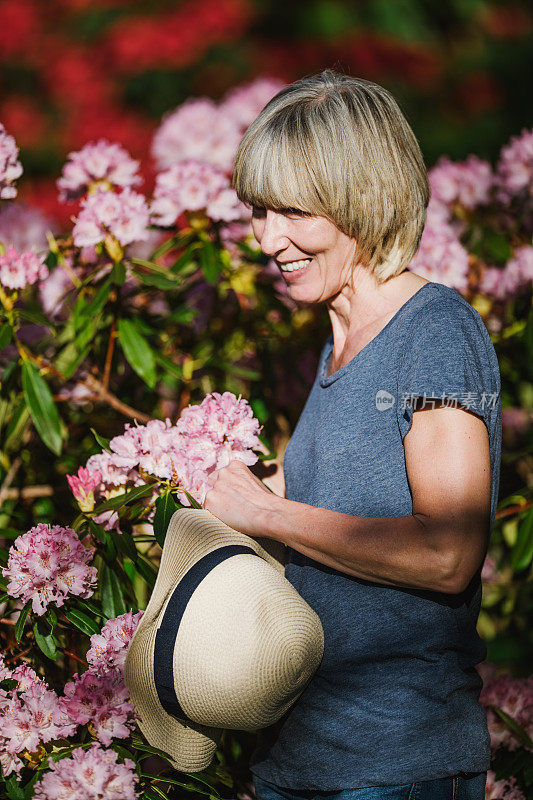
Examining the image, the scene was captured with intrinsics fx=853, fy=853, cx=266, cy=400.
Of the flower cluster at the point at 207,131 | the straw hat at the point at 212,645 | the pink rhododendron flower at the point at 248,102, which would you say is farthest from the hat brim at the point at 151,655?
the pink rhododendron flower at the point at 248,102

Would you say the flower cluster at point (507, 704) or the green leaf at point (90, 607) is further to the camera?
the flower cluster at point (507, 704)

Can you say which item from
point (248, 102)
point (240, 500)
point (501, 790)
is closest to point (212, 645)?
point (240, 500)

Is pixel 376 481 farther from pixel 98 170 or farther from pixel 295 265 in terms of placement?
pixel 98 170

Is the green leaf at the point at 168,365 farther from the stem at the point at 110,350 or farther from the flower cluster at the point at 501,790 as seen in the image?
the flower cluster at the point at 501,790

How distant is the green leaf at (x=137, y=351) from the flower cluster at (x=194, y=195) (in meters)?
0.26

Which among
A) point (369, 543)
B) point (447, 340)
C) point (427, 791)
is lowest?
point (427, 791)

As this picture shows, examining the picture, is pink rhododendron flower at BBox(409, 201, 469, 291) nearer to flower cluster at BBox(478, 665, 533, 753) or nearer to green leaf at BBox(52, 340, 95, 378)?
green leaf at BBox(52, 340, 95, 378)

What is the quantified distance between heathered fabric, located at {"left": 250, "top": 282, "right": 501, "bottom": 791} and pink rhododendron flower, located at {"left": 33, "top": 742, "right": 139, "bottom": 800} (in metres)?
0.25

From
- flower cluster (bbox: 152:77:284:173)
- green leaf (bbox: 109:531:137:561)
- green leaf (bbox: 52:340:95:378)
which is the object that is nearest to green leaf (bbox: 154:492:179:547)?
green leaf (bbox: 109:531:137:561)

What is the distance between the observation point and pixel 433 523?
1080 millimetres

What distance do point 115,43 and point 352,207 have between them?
5757mm

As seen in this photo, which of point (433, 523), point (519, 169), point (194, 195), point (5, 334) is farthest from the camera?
point (519, 169)

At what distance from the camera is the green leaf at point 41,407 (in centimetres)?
181

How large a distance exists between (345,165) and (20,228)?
145 centimetres
